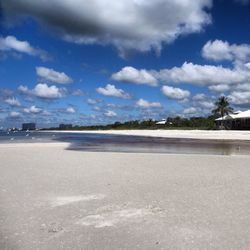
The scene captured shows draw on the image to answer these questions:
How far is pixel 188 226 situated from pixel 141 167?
24.9 ft

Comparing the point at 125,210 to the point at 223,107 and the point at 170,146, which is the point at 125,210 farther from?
the point at 223,107

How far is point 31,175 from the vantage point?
11383 millimetres

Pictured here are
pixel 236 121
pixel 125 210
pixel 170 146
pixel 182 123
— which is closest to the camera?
pixel 125 210

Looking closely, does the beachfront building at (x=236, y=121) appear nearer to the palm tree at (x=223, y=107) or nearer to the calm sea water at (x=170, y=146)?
the palm tree at (x=223, y=107)

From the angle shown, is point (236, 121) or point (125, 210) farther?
point (236, 121)

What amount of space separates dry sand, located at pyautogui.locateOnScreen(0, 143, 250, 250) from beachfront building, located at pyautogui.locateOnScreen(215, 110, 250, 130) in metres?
59.1

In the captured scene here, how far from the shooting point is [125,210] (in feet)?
22.0

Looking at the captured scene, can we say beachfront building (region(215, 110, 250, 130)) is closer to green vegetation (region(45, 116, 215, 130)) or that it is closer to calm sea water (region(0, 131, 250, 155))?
green vegetation (region(45, 116, 215, 130))

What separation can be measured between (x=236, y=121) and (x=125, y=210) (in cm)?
7009

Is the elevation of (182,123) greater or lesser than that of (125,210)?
greater

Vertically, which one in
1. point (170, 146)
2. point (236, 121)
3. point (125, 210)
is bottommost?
point (125, 210)

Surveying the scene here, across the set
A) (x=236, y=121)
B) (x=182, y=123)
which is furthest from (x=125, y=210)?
(x=182, y=123)

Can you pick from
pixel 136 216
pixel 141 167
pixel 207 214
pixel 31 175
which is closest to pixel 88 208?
pixel 136 216

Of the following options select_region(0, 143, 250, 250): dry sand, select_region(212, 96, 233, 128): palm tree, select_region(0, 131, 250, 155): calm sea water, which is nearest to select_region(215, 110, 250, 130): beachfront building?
select_region(212, 96, 233, 128): palm tree
